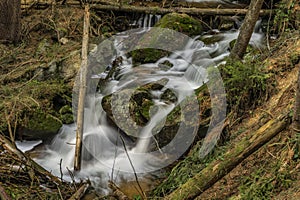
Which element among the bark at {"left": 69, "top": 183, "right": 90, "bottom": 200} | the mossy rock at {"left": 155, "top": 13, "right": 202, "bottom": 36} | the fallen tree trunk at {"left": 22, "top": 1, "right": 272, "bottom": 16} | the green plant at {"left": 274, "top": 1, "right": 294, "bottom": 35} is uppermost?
the green plant at {"left": 274, "top": 1, "right": 294, "bottom": 35}

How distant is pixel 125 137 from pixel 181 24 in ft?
11.8

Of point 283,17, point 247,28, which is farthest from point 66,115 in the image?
point 283,17

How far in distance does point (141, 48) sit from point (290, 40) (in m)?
3.45

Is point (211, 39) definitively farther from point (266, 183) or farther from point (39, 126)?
point (266, 183)

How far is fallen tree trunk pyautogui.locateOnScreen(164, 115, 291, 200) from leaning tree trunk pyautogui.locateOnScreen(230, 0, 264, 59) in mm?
2151

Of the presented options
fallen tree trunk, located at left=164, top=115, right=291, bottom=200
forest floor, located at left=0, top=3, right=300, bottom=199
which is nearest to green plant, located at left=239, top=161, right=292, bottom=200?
forest floor, located at left=0, top=3, right=300, bottom=199

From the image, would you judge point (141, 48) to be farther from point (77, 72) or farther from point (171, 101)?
point (171, 101)

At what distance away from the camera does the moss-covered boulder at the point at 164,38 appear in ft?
26.9

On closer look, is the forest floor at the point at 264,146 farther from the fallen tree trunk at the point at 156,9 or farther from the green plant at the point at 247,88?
Answer: the fallen tree trunk at the point at 156,9

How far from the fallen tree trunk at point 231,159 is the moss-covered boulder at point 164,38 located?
4436 mm

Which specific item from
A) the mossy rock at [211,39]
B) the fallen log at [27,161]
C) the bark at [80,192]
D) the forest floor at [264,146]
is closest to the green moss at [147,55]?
the mossy rock at [211,39]

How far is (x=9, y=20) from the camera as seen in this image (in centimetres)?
848

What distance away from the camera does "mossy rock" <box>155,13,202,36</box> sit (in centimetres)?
863

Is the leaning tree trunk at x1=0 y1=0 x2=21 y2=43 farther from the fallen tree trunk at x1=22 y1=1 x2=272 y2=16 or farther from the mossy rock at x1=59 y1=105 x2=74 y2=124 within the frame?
the mossy rock at x1=59 y1=105 x2=74 y2=124
